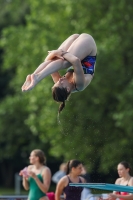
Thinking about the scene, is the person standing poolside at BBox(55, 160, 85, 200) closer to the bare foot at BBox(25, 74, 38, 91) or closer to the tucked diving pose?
the tucked diving pose

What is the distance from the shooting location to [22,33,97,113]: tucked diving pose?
9633mm

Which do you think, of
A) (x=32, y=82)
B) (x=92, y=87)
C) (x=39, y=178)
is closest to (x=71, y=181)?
(x=39, y=178)

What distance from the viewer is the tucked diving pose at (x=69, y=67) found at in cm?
963

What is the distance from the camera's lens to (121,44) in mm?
27312

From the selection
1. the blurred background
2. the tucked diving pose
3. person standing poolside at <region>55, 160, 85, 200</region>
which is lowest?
person standing poolside at <region>55, 160, 85, 200</region>

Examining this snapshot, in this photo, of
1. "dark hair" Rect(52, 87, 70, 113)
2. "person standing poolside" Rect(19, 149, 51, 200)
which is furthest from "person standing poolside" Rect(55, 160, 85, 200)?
"dark hair" Rect(52, 87, 70, 113)

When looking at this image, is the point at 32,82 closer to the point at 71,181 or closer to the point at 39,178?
the point at 71,181

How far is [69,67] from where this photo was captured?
10.1m

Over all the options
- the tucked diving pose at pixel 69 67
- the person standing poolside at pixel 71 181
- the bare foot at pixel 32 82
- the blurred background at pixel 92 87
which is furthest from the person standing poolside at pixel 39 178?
the blurred background at pixel 92 87

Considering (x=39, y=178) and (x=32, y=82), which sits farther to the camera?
(x=39, y=178)

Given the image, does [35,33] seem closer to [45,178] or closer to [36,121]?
[36,121]

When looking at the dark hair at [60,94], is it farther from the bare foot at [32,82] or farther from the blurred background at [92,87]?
the blurred background at [92,87]

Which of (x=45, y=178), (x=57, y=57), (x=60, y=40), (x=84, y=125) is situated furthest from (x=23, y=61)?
(x=57, y=57)

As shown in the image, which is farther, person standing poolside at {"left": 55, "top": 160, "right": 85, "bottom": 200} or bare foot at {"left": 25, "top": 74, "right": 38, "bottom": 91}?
person standing poolside at {"left": 55, "top": 160, "right": 85, "bottom": 200}
